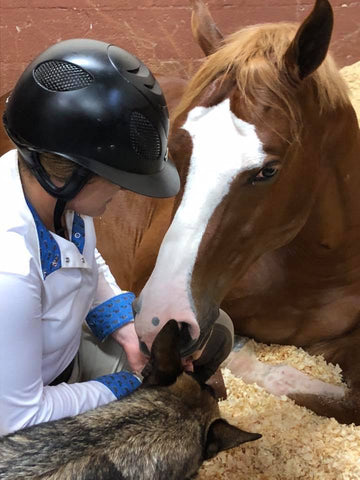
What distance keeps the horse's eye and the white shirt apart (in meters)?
0.57

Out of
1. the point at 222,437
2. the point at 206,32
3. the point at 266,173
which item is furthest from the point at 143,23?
the point at 222,437

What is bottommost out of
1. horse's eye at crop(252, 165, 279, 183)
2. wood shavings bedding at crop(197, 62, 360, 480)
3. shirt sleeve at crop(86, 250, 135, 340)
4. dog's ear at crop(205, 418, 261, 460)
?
wood shavings bedding at crop(197, 62, 360, 480)

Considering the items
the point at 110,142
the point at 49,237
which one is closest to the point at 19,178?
the point at 49,237

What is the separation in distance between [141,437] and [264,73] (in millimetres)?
1160

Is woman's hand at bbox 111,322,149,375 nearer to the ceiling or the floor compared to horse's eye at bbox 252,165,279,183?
nearer to the floor

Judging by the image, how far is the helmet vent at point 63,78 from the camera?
5.53 feet

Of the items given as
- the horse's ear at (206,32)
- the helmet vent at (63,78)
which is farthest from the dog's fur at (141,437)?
the horse's ear at (206,32)

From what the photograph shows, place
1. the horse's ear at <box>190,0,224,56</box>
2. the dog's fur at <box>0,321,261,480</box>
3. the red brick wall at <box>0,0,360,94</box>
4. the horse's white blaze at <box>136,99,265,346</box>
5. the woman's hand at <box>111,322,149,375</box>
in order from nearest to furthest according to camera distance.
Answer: the dog's fur at <box>0,321,261,480</box>, the horse's white blaze at <box>136,99,265,346</box>, the woman's hand at <box>111,322,149,375</box>, the horse's ear at <box>190,0,224,56</box>, the red brick wall at <box>0,0,360,94</box>

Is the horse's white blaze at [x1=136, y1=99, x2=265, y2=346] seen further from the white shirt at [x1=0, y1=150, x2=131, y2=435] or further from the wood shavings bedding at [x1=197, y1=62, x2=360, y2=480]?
the wood shavings bedding at [x1=197, y1=62, x2=360, y2=480]

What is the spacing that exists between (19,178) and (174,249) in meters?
0.51

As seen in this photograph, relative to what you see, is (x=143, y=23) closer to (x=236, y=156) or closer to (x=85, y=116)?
(x=236, y=156)

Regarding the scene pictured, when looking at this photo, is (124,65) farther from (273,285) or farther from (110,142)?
(273,285)

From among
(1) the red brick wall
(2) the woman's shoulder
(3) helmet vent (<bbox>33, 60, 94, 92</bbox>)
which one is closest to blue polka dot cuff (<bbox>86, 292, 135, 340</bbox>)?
(2) the woman's shoulder

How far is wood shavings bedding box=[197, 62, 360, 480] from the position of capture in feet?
7.56
